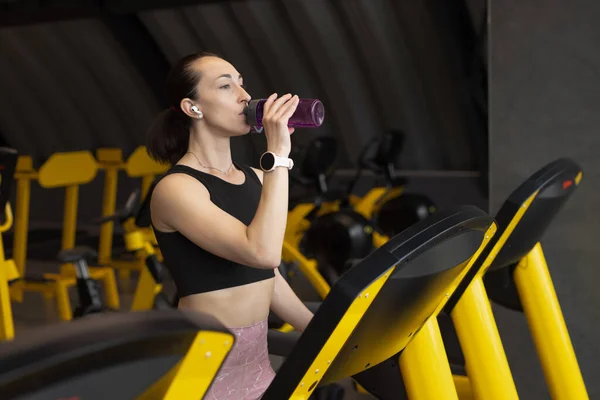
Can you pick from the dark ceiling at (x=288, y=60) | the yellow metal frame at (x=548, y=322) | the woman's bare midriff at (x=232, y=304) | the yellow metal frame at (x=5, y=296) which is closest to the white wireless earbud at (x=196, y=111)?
the woman's bare midriff at (x=232, y=304)

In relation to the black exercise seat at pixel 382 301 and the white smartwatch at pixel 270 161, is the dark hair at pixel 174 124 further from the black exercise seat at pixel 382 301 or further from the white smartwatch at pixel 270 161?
the black exercise seat at pixel 382 301

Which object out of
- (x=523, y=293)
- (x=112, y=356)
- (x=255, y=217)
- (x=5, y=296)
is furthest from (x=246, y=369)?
(x=5, y=296)

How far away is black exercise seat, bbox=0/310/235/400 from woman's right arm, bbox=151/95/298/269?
798mm

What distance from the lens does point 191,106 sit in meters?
1.77

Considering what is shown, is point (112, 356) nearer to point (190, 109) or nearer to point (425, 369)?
point (425, 369)

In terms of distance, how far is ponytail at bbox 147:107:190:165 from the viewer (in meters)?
1.91

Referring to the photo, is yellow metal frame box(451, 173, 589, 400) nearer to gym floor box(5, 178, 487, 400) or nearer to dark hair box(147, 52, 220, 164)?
dark hair box(147, 52, 220, 164)

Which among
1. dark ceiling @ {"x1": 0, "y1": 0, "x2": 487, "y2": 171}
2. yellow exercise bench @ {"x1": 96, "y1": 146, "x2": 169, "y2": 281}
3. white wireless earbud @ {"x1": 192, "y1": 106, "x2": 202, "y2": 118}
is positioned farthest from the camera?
dark ceiling @ {"x1": 0, "y1": 0, "x2": 487, "y2": 171}

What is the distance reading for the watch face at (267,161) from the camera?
1528mm

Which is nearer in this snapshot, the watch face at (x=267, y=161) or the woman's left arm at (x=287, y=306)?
the watch face at (x=267, y=161)

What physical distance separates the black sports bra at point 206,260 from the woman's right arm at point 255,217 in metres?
0.05

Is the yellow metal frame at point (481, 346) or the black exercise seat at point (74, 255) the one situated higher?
the black exercise seat at point (74, 255)

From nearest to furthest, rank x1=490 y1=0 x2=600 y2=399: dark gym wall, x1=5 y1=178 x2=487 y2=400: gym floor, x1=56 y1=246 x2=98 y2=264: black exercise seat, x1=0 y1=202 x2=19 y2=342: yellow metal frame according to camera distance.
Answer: x1=490 y1=0 x2=600 y2=399: dark gym wall < x1=0 y1=202 x2=19 y2=342: yellow metal frame < x1=56 y1=246 x2=98 y2=264: black exercise seat < x1=5 y1=178 x2=487 y2=400: gym floor

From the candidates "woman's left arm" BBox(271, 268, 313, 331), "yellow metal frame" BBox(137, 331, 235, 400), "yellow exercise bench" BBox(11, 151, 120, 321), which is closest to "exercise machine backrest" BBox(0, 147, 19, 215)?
"yellow exercise bench" BBox(11, 151, 120, 321)
